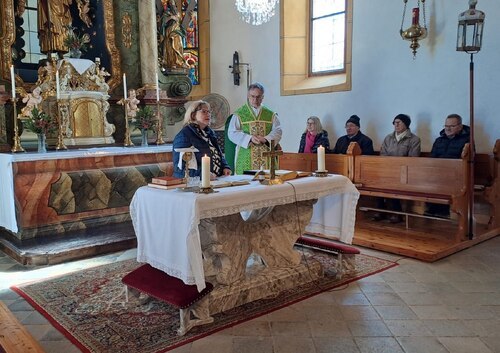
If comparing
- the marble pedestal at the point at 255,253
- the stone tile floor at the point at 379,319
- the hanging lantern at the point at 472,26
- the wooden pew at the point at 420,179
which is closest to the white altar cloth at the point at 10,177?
the stone tile floor at the point at 379,319

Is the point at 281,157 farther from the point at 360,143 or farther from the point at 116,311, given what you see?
the point at 116,311

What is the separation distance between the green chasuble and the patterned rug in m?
1.45

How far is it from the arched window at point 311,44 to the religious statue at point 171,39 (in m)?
1.98

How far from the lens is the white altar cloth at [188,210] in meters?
3.20

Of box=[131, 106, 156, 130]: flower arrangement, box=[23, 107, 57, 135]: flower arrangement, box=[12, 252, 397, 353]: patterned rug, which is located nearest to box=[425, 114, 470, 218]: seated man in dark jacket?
box=[12, 252, 397, 353]: patterned rug

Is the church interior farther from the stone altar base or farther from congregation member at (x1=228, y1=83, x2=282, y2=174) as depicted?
congregation member at (x1=228, y1=83, x2=282, y2=174)

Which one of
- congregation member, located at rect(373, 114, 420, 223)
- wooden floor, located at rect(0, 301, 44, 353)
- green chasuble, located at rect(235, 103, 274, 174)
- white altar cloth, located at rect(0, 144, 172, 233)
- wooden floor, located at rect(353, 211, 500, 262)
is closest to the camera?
wooden floor, located at rect(0, 301, 44, 353)

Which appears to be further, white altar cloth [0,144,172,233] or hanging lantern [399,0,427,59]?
hanging lantern [399,0,427,59]

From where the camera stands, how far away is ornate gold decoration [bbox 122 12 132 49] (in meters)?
8.03

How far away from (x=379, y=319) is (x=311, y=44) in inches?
268

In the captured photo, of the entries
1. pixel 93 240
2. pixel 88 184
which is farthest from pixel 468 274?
pixel 88 184

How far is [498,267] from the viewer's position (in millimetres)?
4680

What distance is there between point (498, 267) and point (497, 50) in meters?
3.15

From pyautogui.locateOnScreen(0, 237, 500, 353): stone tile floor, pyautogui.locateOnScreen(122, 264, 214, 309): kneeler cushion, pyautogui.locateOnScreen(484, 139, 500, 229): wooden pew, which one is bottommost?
pyautogui.locateOnScreen(0, 237, 500, 353): stone tile floor
